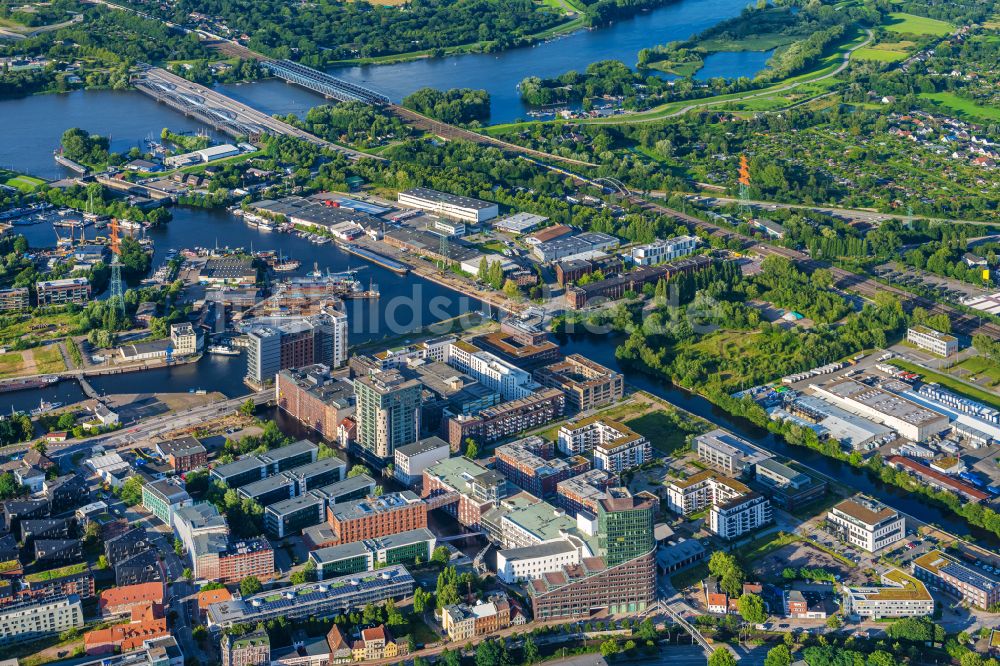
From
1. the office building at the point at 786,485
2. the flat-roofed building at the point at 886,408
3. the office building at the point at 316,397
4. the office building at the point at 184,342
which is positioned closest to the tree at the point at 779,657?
the office building at the point at 786,485

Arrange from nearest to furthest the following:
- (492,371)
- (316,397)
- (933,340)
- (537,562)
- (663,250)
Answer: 1. (537,562)
2. (316,397)
3. (492,371)
4. (933,340)
5. (663,250)

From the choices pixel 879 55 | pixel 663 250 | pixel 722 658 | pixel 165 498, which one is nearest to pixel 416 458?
pixel 165 498

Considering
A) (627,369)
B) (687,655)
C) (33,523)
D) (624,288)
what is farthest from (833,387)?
(33,523)

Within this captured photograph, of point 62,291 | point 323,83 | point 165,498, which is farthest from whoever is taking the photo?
point 323,83

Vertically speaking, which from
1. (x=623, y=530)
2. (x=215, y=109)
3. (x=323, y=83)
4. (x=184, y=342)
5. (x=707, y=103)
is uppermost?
(x=623, y=530)

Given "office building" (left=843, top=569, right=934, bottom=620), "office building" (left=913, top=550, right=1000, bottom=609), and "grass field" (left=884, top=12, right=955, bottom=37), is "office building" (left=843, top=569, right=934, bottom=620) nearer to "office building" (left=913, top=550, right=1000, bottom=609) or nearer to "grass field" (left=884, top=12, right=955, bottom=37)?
"office building" (left=913, top=550, right=1000, bottom=609)

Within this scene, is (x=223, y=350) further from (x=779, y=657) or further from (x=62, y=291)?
(x=779, y=657)
